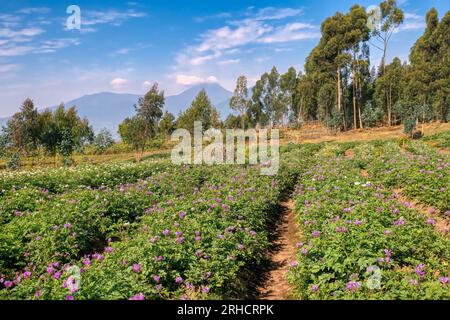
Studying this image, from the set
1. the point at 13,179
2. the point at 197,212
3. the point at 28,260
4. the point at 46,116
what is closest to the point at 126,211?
the point at 197,212

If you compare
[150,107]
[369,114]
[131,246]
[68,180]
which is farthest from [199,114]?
[131,246]

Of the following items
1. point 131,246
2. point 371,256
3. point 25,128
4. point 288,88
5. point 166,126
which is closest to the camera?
point 371,256

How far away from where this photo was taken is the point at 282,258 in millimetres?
7477

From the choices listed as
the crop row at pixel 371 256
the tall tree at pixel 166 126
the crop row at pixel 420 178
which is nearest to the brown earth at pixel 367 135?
the tall tree at pixel 166 126

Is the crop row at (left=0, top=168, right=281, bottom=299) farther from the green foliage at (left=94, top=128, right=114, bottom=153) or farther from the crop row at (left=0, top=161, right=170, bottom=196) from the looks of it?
the green foliage at (left=94, top=128, right=114, bottom=153)

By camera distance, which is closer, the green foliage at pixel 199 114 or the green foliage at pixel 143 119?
the green foliage at pixel 143 119

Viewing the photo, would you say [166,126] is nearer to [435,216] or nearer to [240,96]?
[240,96]

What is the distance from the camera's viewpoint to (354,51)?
1732 inches

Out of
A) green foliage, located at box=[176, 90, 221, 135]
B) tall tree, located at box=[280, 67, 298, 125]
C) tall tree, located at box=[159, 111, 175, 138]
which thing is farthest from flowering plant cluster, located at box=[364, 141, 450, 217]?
tall tree, located at box=[280, 67, 298, 125]

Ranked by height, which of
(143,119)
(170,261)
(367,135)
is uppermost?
(143,119)

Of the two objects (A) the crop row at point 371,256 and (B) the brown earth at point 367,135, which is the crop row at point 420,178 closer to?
(A) the crop row at point 371,256

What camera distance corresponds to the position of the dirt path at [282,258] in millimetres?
6043

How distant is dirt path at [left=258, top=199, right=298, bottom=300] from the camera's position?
6.04 metres

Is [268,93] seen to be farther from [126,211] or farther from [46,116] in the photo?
[126,211]
